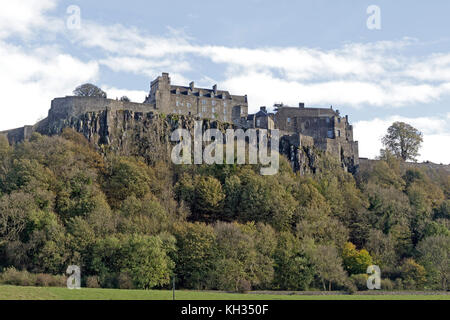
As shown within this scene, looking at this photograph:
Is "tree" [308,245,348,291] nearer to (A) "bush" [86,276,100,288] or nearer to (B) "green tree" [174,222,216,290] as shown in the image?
(B) "green tree" [174,222,216,290]

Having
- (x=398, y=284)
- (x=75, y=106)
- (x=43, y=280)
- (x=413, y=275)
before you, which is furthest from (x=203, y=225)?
(x=75, y=106)

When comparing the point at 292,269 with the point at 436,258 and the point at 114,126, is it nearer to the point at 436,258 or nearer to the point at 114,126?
the point at 436,258

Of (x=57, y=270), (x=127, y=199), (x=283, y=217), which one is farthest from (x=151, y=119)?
(x=57, y=270)

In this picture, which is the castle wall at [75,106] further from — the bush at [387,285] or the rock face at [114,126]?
the bush at [387,285]

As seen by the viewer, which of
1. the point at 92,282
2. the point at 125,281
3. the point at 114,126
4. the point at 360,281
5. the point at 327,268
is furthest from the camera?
the point at 114,126

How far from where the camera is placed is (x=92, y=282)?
45406mm

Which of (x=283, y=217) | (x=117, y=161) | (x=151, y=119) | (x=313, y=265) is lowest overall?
(x=313, y=265)

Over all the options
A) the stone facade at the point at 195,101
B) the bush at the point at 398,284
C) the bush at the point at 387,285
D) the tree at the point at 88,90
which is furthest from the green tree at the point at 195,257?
the tree at the point at 88,90

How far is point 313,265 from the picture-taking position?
170 ft

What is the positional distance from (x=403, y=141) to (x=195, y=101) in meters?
31.5

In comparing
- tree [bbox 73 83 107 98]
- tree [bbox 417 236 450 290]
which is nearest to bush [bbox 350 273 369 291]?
tree [bbox 417 236 450 290]

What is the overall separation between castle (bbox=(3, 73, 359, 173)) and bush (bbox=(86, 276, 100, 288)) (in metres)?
28.0
